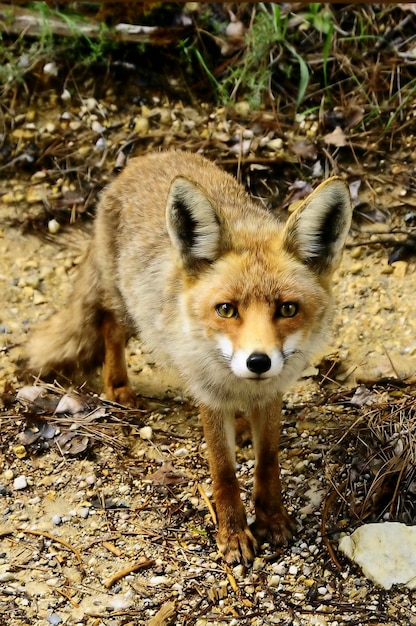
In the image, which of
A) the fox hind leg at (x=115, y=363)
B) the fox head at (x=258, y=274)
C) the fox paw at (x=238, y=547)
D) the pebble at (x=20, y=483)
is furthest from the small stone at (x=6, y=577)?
the fox hind leg at (x=115, y=363)

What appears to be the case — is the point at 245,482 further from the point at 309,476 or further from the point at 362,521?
the point at 362,521

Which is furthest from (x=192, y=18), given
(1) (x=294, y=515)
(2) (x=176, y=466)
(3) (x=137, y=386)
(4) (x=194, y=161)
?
(1) (x=294, y=515)

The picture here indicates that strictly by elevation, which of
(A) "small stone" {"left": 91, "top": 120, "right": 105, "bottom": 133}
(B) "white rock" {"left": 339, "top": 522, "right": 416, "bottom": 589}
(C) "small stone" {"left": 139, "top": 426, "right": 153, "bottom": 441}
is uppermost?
(A) "small stone" {"left": 91, "top": 120, "right": 105, "bottom": 133}

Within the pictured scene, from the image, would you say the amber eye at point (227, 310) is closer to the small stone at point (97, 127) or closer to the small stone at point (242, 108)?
the small stone at point (242, 108)

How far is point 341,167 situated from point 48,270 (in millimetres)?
2146

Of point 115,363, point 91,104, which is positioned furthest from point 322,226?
point 91,104

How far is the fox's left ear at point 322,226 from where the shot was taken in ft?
9.36

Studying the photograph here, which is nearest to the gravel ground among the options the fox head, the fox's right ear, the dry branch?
the fox head

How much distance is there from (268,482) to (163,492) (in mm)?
526

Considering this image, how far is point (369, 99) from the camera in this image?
17.1ft

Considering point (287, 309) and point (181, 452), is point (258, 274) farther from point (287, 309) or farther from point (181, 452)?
point (181, 452)

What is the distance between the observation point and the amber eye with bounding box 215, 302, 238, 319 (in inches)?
111

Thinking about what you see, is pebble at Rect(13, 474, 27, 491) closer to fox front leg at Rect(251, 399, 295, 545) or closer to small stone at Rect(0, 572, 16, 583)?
small stone at Rect(0, 572, 16, 583)

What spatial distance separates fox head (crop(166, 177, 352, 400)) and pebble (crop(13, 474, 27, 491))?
117 centimetres
